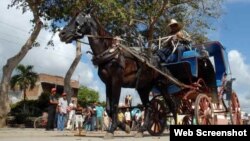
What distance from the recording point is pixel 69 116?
22.5 metres

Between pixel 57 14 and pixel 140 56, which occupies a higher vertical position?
pixel 57 14

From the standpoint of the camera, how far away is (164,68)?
12.3 m

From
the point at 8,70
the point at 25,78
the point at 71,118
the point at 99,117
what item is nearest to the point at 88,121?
the point at 99,117

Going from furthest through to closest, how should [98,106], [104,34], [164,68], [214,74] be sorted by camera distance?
[98,106], [214,74], [164,68], [104,34]

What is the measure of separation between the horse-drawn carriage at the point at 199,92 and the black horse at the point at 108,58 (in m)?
1.57

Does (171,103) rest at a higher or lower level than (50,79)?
lower

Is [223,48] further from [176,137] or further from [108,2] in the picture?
[108,2]

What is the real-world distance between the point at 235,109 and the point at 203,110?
7.17ft

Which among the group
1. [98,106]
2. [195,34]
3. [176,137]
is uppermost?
[195,34]

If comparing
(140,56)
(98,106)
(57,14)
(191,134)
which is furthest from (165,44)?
(57,14)

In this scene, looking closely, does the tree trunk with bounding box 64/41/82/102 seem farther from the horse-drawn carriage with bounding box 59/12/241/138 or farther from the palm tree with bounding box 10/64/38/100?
the palm tree with bounding box 10/64/38/100

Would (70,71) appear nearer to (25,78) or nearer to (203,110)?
(203,110)

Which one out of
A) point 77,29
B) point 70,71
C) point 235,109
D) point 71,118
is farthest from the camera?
point 70,71

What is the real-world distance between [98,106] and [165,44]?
11431 mm
